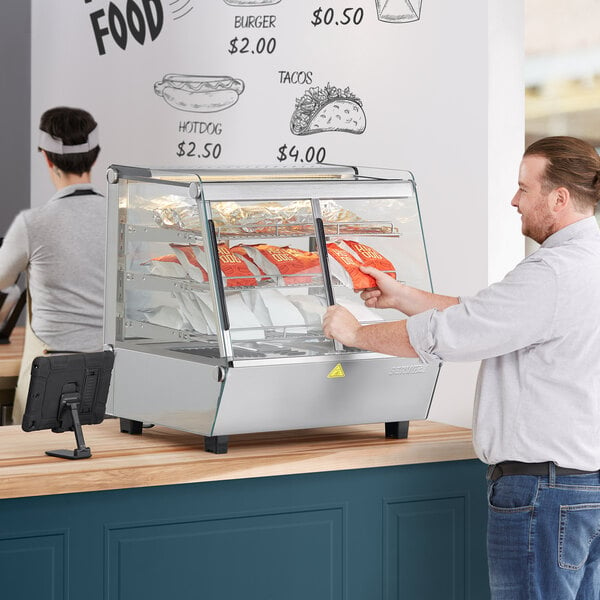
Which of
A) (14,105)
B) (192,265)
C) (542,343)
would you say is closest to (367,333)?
(542,343)

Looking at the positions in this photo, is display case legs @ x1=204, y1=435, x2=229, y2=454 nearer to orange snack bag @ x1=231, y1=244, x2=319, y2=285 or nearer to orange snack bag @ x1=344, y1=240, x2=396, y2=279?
orange snack bag @ x1=231, y1=244, x2=319, y2=285

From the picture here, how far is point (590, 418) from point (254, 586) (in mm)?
949

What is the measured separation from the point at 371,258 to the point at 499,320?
24.1 inches

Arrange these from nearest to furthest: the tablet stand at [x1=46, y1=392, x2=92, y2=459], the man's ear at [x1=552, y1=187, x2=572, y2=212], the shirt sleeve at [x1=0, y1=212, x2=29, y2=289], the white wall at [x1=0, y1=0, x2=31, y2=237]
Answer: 1. the man's ear at [x1=552, y1=187, x2=572, y2=212]
2. the tablet stand at [x1=46, y1=392, x2=92, y2=459]
3. the shirt sleeve at [x1=0, y1=212, x2=29, y2=289]
4. the white wall at [x1=0, y1=0, x2=31, y2=237]

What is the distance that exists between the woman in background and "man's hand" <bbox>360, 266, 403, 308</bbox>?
1362 millimetres

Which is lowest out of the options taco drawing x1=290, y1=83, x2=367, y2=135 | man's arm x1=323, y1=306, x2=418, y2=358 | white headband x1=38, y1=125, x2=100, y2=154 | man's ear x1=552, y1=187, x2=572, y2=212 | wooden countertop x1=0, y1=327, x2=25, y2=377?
wooden countertop x1=0, y1=327, x2=25, y2=377

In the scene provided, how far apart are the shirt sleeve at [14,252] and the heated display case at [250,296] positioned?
3.02 feet

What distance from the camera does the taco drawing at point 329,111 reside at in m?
3.49

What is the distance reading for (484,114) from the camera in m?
3.14

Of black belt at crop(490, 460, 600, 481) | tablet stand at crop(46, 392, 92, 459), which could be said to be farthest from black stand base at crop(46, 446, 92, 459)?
black belt at crop(490, 460, 600, 481)

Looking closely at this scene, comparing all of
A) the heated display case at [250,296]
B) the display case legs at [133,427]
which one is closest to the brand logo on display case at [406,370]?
the heated display case at [250,296]

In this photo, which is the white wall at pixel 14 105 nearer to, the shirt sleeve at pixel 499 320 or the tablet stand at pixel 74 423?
the tablet stand at pixel 74 423

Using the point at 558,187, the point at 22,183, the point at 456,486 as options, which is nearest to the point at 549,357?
the point at 558,187

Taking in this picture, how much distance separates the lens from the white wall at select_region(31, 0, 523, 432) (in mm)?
3162
